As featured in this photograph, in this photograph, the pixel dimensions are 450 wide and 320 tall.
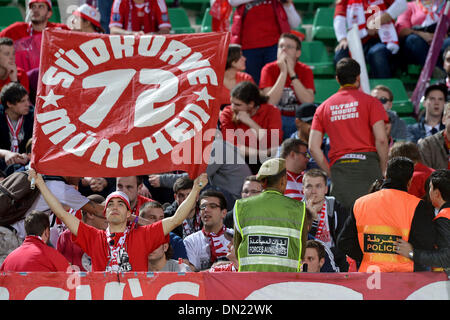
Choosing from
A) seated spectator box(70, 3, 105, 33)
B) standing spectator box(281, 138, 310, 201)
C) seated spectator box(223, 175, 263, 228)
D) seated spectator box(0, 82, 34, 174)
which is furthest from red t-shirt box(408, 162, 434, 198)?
seated spectator box(70, 3, 105, 33)

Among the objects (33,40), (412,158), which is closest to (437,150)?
(412,158)

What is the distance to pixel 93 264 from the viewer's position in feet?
20.0

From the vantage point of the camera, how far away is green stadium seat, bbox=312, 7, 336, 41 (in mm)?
12812

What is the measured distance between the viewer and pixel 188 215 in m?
7.80

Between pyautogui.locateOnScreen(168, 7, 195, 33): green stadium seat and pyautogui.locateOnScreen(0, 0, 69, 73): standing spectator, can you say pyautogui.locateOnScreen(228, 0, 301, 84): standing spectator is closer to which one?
pyautogui.locateOnScreen(0, 0, 69, 73): standing spectator

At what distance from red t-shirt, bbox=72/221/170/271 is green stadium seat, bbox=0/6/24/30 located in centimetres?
723

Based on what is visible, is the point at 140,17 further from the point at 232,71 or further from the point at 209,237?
the point at 209,237

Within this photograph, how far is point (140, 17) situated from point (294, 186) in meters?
3.64

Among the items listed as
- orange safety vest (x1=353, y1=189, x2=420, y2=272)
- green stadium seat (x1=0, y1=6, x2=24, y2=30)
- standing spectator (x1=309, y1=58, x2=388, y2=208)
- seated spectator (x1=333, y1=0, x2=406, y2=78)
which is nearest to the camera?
orange safety vest (x1=353, y1=189, x2=420, y2=272)

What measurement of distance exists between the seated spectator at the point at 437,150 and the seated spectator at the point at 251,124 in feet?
4.82

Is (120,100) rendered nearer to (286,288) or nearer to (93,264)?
(93,264)

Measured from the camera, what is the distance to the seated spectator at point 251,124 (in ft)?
28.6

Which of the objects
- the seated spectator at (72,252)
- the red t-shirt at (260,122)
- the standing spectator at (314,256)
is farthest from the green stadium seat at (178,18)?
→ the standing spectator at (314,256)
